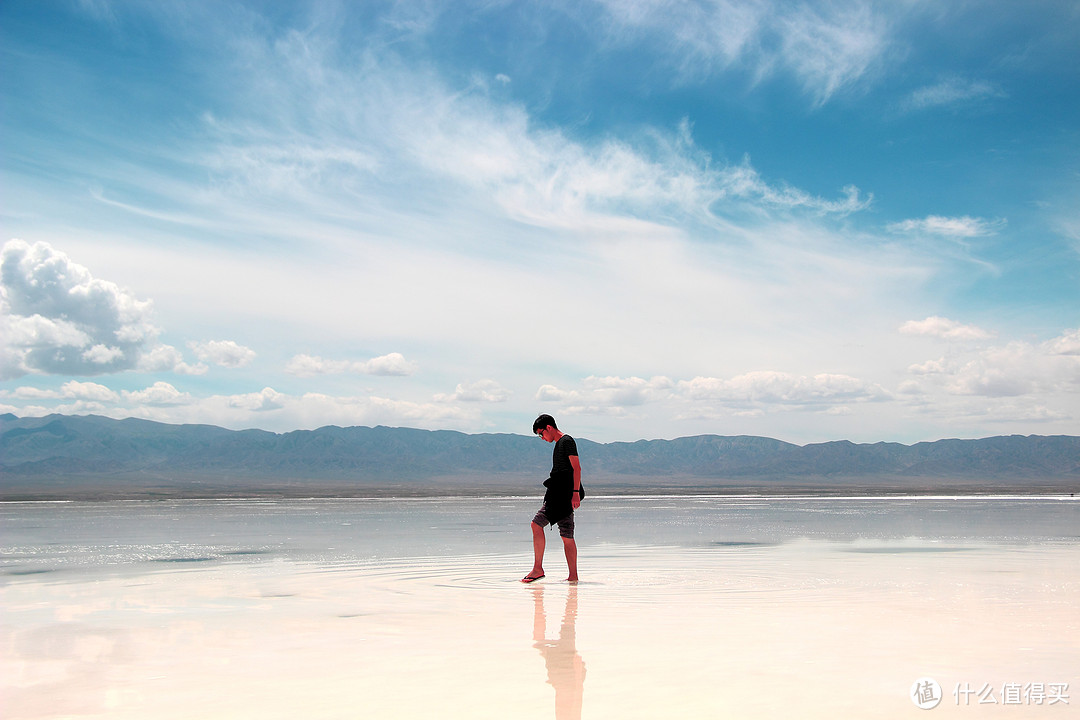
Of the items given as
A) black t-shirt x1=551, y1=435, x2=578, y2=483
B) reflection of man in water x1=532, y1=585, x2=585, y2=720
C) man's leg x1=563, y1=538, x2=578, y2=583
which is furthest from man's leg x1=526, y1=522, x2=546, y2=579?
reflection of man in water x1=532, y1=585, x2=585, y2=720

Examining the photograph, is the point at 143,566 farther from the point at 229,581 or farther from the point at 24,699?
the point at 24,699

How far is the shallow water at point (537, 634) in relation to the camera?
4375 mm

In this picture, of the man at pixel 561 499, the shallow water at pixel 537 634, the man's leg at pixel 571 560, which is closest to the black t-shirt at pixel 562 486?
the man at pixel 561 499

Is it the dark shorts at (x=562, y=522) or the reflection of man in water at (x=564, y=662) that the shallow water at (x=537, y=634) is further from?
the dark shorts at (x=562, y=522)

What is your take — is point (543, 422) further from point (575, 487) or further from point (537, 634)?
point (537, 634)

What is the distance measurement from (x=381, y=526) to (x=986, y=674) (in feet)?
58.8

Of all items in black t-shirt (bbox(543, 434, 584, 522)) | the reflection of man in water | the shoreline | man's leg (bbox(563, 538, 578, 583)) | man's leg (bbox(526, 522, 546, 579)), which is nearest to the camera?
the reflection of man in water

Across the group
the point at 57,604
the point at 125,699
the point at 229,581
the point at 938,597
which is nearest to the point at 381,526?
the point at 229,581

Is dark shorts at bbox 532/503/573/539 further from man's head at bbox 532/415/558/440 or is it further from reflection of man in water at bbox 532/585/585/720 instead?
reflection of man in water at bbox 532/585/585/720

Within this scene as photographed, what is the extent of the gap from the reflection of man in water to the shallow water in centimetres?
2

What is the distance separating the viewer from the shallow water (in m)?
4.38

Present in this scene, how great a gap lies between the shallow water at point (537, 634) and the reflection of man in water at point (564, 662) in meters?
0.02

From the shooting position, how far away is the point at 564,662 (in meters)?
5.20

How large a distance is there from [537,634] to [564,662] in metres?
0.94
